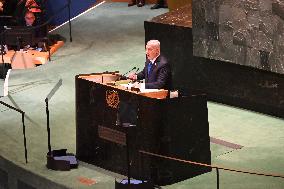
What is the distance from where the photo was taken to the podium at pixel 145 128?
29.2ft

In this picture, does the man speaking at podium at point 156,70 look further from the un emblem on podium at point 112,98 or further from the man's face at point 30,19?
the man's face at point 30,19

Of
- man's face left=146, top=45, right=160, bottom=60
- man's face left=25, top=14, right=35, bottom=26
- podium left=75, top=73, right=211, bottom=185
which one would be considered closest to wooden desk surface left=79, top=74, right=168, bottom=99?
podium left=75, top=73, right=211, bottom=185

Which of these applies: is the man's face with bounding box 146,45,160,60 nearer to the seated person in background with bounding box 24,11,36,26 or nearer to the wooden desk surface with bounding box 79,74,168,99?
the wooden desk surface with bounding box 79,74,168,99

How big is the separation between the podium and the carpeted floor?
0.23m

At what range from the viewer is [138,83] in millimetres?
9516

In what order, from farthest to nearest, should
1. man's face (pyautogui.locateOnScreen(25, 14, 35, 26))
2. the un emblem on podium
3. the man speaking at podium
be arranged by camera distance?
man's face (pyautogui.locateOnScreen(25, 14, 35, 26))
the man speaking at podium
the un emblem on podium

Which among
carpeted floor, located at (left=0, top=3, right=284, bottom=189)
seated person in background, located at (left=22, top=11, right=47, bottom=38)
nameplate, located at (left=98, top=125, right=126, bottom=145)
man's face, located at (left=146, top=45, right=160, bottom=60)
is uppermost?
man's face, located at (left=146, top=45, right=160, bottom=60)

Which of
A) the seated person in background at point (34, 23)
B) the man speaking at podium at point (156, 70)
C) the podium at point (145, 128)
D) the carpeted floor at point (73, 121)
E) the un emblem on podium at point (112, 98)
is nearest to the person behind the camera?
the podium at point (145, 128)

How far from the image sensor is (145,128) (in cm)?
896

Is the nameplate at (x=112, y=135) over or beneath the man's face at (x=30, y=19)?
over

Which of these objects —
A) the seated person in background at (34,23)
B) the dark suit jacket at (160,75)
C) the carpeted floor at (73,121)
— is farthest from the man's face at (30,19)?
the dark suit jacket at (160,75)

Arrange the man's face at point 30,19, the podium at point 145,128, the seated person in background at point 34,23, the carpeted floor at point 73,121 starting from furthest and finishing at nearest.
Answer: the man's face at point 30,19 → the seated person in background at point 34,23 → the carpeted floor at point 73,121 → the podium at point 145,128

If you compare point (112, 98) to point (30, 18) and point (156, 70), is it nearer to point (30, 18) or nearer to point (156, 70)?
point (156, 70)

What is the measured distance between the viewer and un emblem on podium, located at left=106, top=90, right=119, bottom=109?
9.25 meters
